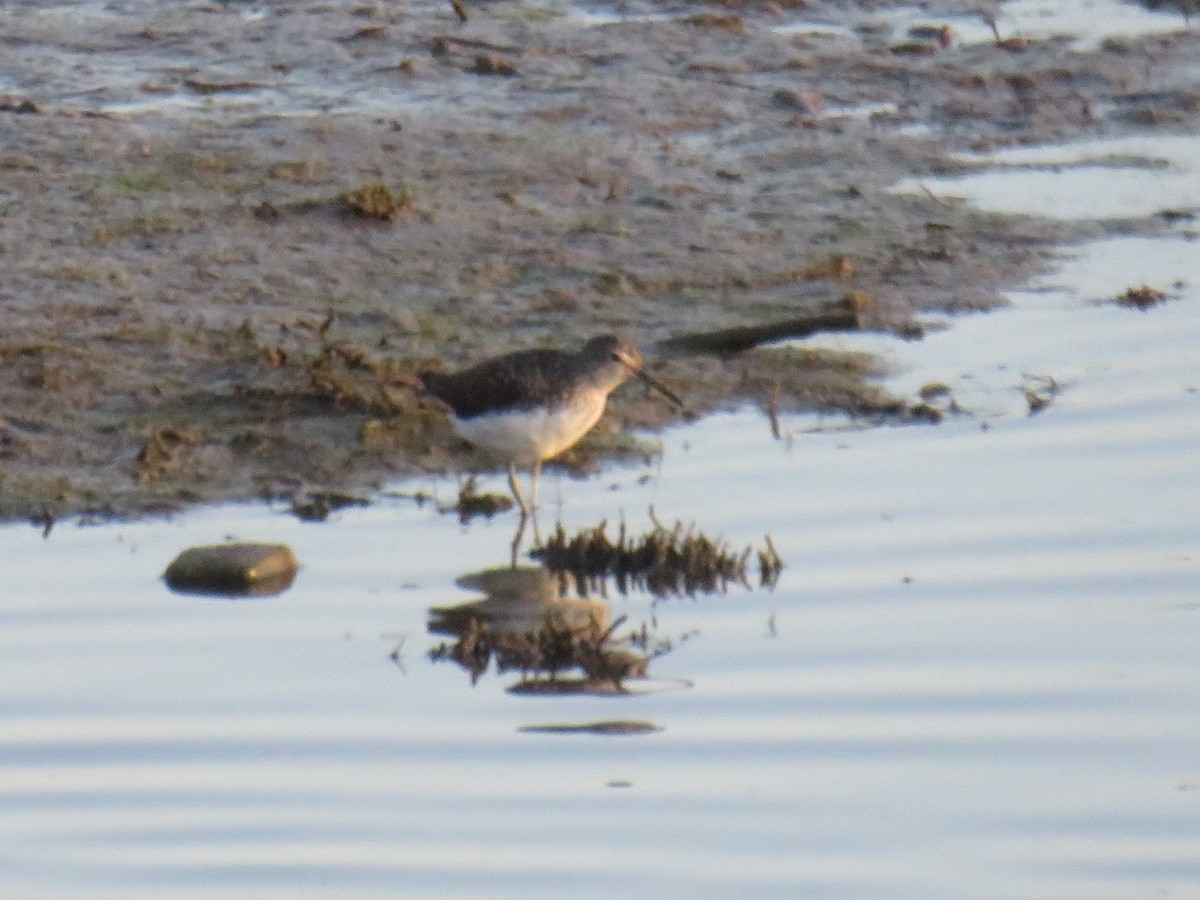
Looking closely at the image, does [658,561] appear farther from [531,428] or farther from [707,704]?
[707,704]

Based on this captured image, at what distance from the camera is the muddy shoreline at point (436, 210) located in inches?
378

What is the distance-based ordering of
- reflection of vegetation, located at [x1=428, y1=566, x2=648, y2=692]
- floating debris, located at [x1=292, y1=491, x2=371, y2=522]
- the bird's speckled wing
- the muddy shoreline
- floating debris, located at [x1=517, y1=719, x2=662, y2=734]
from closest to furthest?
floating debris, located at [x1=517, y1=719, x2=662, y2=734], reflection of vegetation, located at [x1=428, y1=566, x2=648, y2=692], floating debris, located at [x1=292, y1=491, x2=371, y2=522], the bird's speckled wing, the muddy shoreline

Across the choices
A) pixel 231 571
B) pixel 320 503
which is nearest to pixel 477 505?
pixel 320 503

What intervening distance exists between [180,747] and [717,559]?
6.68ft

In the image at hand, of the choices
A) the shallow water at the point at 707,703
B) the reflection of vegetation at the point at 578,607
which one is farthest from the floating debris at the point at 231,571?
the reflection of vegetation at the point at 578,607

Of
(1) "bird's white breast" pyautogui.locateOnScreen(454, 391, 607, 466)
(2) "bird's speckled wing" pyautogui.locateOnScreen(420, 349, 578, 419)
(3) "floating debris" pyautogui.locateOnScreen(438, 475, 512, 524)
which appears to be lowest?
(3) "floating debris" pyautogui.locateOnScreen(438, 475, 512, 524)

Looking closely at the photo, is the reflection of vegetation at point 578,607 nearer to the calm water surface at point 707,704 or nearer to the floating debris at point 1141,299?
the calm water surface at point 707,704

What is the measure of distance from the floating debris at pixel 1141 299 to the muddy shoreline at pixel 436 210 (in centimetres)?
57

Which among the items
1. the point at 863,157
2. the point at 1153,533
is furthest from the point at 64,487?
the point at 863,157

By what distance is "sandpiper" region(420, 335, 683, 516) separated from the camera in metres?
8.74

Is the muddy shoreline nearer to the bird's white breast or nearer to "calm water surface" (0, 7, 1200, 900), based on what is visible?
the bird's white breast

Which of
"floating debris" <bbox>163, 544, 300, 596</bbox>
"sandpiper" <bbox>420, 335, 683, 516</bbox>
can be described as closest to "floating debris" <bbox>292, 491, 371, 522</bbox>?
"sandpiper" <bbox>420, 335, 683, 516</bbox>

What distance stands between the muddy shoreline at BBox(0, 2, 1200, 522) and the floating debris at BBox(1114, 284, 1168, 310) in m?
0.57

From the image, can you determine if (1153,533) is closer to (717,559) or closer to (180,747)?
(717,559)
